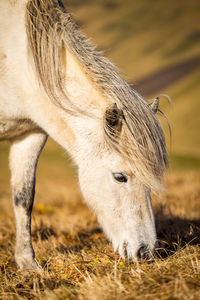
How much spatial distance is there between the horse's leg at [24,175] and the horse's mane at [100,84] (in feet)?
2.36

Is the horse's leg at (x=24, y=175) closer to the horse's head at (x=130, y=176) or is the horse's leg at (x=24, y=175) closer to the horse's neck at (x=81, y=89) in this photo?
the horse's neck at (x=81, y=89)

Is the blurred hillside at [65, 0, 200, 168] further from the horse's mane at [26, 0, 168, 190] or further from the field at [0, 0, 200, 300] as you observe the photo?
the horse's mane at [26, 0, 168, 190]

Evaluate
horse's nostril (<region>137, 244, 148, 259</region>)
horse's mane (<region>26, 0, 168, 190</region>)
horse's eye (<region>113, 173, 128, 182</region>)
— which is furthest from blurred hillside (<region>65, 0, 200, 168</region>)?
horse's nostril (<region>137, 244, 148, 259</region>)

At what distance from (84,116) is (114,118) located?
1.25 ft

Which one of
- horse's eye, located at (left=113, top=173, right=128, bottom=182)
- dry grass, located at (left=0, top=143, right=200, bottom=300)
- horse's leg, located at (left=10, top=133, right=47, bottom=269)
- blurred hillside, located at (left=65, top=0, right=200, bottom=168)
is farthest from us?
blurred hillside, located at (left=65, top=0, right=200, bottom=168)

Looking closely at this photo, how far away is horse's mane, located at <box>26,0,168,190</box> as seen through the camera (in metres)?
2.38

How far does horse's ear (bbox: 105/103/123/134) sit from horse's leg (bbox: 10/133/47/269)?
1.11 m

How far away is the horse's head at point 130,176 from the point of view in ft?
7.74

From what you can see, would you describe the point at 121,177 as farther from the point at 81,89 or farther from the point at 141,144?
the point at 81,89

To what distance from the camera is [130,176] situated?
2.44 m

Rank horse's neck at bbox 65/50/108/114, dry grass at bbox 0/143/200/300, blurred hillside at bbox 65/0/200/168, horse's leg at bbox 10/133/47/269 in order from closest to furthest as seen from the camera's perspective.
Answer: dry grass at bbox 0/143/200/300 → horse's neck at bbox 65/50/108/114 → horse's leg at bbox 10/133/47/269 → blurred hillside at bbox 65/0/200/168

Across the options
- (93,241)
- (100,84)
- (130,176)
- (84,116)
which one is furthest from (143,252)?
(100,84)

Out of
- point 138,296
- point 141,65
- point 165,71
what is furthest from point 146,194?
point 141,65

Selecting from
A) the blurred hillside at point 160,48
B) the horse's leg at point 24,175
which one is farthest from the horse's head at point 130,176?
the horse's leg at point 24,175
